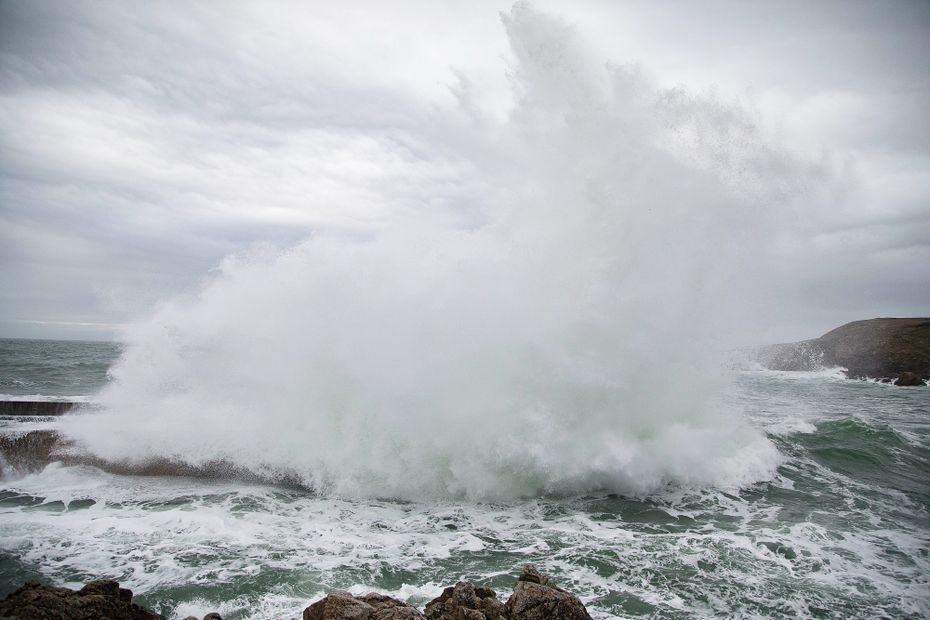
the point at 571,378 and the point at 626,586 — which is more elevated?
the point at 571,378

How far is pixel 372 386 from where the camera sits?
34.1ft

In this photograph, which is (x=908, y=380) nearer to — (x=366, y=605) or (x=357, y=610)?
(x=366, y=605)

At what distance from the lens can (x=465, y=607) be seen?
4.55m

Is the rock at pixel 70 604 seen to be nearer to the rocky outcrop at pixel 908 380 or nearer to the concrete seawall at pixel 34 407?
the concrete seawall at pixel 34 407

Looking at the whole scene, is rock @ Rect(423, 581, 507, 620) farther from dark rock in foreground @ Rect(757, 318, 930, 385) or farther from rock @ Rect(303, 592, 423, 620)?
dark rock in foreground @ Rect(757, 318, 930, 385)

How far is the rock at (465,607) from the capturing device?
14.6ft

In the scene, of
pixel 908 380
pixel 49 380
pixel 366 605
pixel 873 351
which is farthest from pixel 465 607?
pixel 873 351

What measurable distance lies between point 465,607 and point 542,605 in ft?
2.38

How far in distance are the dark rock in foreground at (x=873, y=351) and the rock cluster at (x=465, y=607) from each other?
4015 centimetres

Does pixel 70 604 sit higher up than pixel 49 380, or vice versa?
pixel 49 380

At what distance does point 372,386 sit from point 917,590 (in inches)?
350

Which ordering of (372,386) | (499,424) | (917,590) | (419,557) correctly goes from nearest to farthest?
1. (917,590)
2. (419,557)
3. (499,424)
4. (372,386)

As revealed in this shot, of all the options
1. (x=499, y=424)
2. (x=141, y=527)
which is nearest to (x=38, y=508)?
(x=141, y=527)

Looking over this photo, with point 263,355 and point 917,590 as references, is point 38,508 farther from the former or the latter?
point 917,590
